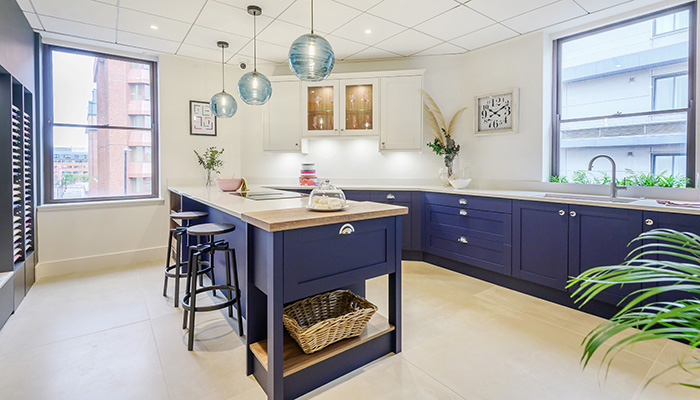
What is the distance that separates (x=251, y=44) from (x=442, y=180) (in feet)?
9.26

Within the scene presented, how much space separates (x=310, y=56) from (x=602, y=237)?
2579mm

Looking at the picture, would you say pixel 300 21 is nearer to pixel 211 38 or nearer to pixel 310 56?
pixel 211 38

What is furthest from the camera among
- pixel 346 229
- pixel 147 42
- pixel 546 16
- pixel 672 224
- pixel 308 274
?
pixel 147 42

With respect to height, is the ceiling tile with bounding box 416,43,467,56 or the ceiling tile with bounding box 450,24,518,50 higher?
the ceiling tile with bounding box 416,43,467,56

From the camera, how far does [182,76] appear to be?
4758 mm

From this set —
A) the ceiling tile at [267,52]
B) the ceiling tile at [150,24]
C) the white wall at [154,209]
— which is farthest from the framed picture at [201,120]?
the ceiling tile at [150,24]

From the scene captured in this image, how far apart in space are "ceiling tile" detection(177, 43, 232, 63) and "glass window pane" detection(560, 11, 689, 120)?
4045mm

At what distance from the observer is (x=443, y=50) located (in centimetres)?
449

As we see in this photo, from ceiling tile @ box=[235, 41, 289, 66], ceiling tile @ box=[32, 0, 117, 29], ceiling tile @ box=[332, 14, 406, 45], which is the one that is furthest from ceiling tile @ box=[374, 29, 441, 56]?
ceiling tile @ box=[32, 0, 117, 29]

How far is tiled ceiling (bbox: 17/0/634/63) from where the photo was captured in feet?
10.6

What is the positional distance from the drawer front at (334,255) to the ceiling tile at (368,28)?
2.34 metres

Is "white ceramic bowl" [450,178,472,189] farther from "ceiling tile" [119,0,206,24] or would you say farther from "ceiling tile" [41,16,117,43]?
"ceiling tile" [41,16,117,43]

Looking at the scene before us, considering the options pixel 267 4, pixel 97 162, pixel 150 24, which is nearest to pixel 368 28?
pixel 267 4

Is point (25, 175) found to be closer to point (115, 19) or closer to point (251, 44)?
point (115, 19)
